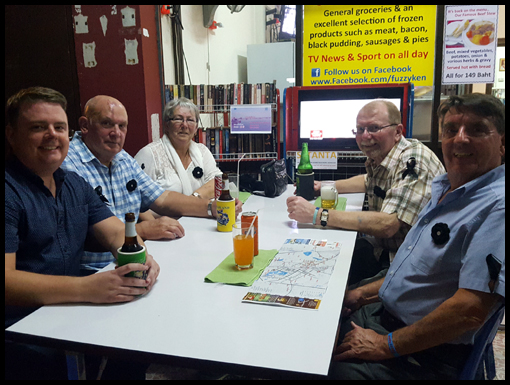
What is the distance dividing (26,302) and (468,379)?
1288 mm

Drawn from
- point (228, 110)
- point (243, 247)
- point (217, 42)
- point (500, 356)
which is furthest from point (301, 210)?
point (217, 42)

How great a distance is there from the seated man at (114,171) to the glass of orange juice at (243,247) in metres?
0.47

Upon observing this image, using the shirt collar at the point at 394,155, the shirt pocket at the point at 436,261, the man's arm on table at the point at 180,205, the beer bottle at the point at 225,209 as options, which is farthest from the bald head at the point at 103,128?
the shirt pocket at the point at 436,261

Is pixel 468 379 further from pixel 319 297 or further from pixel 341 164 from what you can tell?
pixel 341 164

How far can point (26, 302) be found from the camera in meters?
1.16

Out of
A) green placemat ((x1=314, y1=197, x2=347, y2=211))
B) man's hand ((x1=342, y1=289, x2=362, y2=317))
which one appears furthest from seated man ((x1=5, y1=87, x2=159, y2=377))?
green placemat ((x1=314, y1=197, x2=347, y2=211))

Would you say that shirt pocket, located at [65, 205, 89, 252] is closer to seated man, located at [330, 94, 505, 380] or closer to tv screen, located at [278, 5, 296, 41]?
seated man, located at [330, 94, 505, 380]

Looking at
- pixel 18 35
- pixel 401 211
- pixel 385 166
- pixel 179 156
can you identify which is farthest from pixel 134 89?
pixel 401 211

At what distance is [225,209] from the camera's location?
6.15ft

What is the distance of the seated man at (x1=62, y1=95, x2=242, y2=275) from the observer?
6.48 ft

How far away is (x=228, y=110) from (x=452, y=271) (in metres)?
2.59

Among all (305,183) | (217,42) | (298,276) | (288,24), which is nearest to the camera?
(298,276)

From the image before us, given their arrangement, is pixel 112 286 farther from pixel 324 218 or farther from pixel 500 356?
pixel 500 356

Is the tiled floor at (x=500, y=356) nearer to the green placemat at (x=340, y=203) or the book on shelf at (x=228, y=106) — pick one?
the green placemat at (x=340, y=203)
